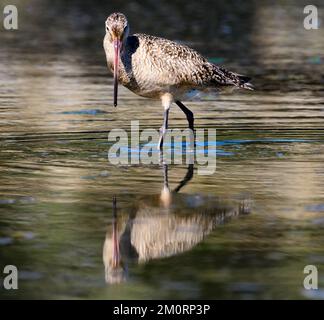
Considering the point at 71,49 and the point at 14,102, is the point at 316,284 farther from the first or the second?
the point at 71,49

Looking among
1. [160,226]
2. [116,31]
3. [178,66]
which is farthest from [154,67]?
[160,226]

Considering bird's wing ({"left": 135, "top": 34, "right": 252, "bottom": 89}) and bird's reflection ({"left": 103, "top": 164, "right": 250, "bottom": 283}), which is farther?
bird's wing ({"left": 135, "top": 34, "right": 252, "bottom": 89})

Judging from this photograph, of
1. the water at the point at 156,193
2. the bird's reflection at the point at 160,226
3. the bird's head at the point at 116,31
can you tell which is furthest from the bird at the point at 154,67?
the bird's reflection at the point at 160,226

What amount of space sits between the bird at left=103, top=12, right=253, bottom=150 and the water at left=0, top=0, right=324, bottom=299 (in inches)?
27.2

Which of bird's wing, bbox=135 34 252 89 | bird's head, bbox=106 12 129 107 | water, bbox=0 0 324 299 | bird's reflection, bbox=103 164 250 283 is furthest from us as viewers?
bird's wing, bbox=135 34 252 89

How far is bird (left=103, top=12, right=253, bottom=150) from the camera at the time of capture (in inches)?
489

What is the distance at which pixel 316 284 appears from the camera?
741cm

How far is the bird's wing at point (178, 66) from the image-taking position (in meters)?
12.8

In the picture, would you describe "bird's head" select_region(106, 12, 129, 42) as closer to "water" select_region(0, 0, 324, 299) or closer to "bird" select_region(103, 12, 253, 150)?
"bird" select_region(103, 12, 253, 150)

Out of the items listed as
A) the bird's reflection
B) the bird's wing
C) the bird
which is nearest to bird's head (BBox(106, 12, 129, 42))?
the bird

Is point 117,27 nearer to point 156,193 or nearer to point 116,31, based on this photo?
point 116,31

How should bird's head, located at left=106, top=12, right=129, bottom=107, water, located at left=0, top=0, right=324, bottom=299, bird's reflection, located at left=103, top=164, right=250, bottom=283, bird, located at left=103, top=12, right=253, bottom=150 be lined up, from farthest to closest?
bird, located at left=103, top=12, right=253, bottom=150 → bird's head, located at left=106, top=12, right=129, bottom=107 → bird's reflection, located at left=103, top=164, right=250, bottom=283 → water, located at left=0, top=0, right=324, bottom=299

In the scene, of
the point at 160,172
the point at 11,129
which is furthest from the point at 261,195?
the point at 11,129

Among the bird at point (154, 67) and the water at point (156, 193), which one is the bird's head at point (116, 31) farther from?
the water at point (156, 193)
